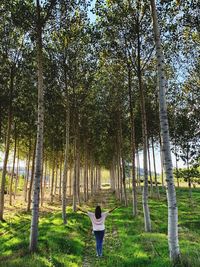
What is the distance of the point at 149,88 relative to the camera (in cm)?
3159

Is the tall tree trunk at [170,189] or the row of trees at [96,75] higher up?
the row of trees at [96,75]

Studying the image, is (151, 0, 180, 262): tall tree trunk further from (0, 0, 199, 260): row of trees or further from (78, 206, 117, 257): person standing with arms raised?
(78, 206, 117, 257): person standing with arms raised

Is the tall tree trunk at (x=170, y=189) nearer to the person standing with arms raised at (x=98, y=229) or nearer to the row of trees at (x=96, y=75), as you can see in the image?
the row of trees at (x=96, y=75)

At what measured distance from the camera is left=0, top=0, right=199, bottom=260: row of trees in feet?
50.3

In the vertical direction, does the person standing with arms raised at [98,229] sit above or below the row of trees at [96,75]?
below

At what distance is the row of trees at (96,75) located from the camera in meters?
15.3

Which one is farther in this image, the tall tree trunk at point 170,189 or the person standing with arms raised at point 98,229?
the person standing with arms raised at point 98,229

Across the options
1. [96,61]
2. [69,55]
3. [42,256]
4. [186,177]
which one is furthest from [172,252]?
[96,61]

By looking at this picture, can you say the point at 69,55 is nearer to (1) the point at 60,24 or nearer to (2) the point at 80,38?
(2) the point at 80,38

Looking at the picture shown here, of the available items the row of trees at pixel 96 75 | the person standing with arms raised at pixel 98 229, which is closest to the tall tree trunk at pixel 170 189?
the row of trees at pixel 96 75

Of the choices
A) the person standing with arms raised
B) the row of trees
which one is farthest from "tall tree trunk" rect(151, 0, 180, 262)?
the person standing with arms raised

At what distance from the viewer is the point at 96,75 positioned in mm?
28594

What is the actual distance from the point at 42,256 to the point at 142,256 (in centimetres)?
374

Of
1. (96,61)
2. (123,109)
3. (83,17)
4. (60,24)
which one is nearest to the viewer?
(60,24)
